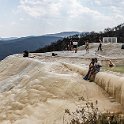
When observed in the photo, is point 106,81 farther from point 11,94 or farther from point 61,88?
point 11,94

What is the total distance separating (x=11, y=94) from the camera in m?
17.7

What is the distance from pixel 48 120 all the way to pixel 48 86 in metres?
2.83

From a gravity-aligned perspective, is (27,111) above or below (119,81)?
below

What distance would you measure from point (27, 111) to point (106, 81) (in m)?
3.17

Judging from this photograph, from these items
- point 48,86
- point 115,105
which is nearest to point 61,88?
point 48,86

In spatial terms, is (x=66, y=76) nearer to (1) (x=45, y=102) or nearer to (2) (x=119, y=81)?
(1) (x=45, y=102)

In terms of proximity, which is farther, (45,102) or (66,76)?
(66,76)

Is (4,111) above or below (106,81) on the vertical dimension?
below

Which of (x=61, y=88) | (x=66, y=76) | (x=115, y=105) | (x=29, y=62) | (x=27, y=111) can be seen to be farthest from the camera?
(x=29, y=62)

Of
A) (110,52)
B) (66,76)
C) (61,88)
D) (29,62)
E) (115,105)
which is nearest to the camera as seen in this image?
(115,105)

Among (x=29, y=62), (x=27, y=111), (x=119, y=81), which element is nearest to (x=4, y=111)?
(x=27, y=111)

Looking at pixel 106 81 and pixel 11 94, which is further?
pixel 11 94

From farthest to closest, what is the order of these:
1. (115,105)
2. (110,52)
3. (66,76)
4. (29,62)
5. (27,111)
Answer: (110,52), (29,62), (66,76), (27,111), (115,105)

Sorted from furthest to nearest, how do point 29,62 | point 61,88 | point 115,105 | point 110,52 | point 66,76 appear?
point 110,52
point 29,62
point 66,76
point 61,88
point 115,105
